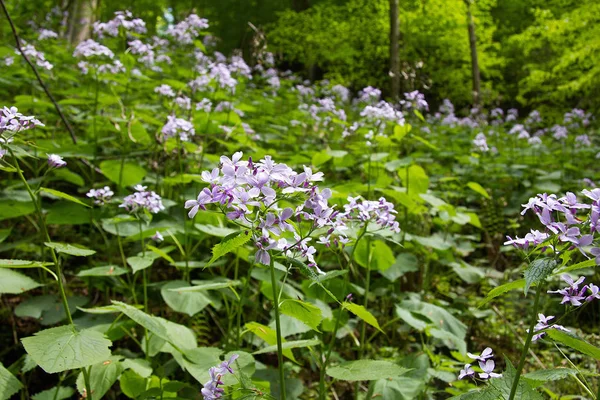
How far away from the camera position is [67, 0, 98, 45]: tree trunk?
8.09 meters

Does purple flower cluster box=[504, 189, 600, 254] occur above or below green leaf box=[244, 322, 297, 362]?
above

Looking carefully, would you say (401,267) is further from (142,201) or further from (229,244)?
(229,244)

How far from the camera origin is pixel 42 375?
A: 2.49 m

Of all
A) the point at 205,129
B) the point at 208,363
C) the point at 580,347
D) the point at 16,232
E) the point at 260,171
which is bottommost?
the point at 16,232

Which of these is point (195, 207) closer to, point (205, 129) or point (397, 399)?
point (397, 399)

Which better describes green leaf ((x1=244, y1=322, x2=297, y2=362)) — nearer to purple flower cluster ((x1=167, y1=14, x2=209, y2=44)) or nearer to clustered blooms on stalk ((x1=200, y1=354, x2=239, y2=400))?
clustered blooms on stalk ((x1=200, y1=354, x2=239, y2=400))

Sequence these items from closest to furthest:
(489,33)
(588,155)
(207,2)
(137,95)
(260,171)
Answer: (260,171)
(137,95)
(588,155)
(489,33)
(207,2)

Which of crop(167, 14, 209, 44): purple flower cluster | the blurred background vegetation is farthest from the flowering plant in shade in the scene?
the blurred background vegetation

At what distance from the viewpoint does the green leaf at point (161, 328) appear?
1595 mm

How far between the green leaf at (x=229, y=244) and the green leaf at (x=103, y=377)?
817mm

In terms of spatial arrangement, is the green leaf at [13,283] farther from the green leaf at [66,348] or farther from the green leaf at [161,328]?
the green leaf at [66,348]

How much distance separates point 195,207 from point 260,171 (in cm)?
18

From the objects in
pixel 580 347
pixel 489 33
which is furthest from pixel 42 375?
pixel 489 33

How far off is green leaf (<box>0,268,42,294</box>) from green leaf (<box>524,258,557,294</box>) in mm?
1868
